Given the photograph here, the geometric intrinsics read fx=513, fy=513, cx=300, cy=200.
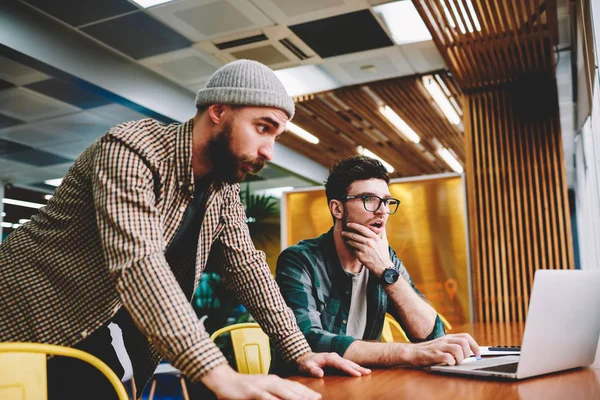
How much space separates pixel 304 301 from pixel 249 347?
47 cm

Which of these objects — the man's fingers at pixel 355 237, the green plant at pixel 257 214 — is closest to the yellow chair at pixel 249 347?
the man's fingers at pixel 355 237

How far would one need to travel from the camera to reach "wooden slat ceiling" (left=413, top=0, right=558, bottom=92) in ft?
12.6

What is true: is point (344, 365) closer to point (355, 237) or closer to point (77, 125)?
point (355, 237)

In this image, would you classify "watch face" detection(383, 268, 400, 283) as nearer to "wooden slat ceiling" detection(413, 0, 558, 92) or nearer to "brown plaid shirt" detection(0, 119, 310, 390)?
"brown plaid shirt" detection(0, 119, 310, 390)

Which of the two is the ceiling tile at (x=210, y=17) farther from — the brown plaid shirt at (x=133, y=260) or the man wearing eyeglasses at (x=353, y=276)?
the brown plaid shirt at (x=133, y=260)

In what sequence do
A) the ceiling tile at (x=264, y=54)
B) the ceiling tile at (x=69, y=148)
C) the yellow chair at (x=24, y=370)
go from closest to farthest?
the yellow chair at (x=24, y=370) → the ceiling tile at (x=264, y=54) → the ceiling tile at (x=69, y=148)

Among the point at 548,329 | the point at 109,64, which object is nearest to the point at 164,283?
the point at 548,329

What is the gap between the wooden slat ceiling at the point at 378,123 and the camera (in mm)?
6214

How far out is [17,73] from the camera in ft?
17.0

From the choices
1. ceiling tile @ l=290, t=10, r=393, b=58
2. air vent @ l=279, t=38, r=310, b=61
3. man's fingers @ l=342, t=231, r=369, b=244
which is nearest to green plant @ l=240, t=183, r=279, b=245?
air vent @ l=279, t=38, r=310, b=61

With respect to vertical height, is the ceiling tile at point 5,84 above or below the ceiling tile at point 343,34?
below

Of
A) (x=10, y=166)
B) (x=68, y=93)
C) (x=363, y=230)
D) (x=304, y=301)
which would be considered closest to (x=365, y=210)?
(x=363, y=230)

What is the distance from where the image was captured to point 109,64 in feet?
16.8

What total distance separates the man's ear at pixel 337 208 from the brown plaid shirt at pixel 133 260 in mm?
622
